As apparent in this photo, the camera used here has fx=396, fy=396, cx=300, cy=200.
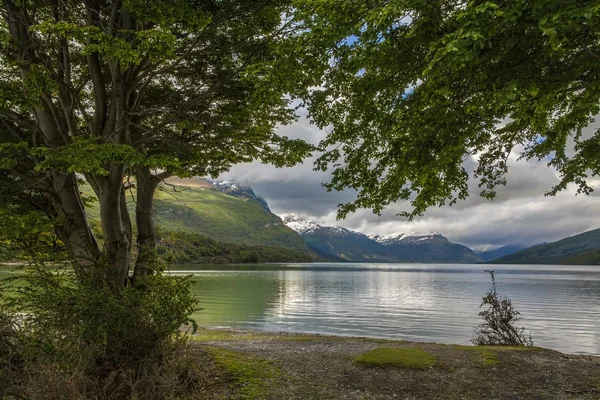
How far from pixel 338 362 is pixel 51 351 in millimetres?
7257

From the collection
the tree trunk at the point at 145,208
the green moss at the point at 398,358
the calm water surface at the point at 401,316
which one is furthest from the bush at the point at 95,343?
the calm water surface at the point at 401,316

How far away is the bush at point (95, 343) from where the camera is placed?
23.7ft

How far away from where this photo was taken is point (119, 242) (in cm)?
1044

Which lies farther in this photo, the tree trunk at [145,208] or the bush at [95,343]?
the tree trunk at [145,208]

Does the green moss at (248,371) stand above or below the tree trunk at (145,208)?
below

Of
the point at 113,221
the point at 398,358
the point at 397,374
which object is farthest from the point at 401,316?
the point at 113,221

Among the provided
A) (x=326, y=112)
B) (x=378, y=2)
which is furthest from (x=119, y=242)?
(x=378, y=2)

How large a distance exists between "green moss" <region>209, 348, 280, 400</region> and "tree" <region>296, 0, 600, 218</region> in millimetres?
4625

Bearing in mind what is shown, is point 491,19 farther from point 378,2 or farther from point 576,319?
point 576,319

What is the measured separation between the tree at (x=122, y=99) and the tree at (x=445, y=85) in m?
1.63

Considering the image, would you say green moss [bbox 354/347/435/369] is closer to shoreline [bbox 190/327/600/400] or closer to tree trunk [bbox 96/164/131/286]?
shoreline [bbox 190/327/600/400]

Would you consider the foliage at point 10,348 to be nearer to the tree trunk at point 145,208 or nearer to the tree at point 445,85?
the tree trunk at point 145,208

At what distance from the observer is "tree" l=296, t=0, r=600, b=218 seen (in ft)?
16.4

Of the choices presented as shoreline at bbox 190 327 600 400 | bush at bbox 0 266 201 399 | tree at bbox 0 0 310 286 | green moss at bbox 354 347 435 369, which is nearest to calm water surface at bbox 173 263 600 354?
shoreline at bbox 190 327 600 400
